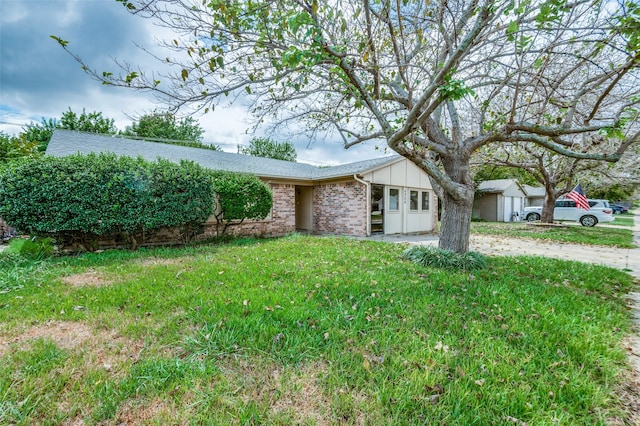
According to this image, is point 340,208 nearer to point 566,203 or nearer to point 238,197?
point 238,197

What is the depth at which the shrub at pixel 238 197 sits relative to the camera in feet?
30.4

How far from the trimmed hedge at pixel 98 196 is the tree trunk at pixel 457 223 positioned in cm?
682

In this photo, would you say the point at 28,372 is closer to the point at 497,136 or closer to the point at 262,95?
the point at 262,95

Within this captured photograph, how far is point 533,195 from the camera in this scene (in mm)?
28969

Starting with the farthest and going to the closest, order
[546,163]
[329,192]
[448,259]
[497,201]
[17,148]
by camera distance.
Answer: [497,201] < [546,163] < [329,192] < [17,148] < [448,259]

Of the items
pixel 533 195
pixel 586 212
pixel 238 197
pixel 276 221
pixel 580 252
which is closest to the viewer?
pixel 580 252

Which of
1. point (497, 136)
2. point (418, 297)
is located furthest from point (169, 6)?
point (497, 136)

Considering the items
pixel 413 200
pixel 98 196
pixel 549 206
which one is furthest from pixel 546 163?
pixel 98 196

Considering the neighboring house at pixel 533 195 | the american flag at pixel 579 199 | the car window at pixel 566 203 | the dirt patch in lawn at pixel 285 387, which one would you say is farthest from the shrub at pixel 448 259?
the neighboring house at pixel 533 195

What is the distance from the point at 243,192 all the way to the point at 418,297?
711cm

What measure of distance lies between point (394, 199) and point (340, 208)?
2553 millimetres

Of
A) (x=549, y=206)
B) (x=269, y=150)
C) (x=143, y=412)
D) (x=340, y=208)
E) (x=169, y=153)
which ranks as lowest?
(x=143, y=412)

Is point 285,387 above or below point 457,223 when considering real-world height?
below

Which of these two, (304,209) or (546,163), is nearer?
(546,163)
